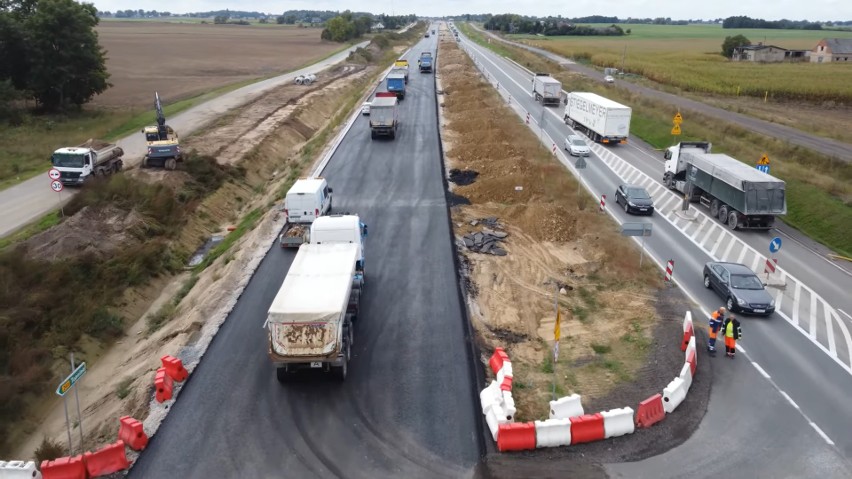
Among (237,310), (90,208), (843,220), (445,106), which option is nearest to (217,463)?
(237,310)

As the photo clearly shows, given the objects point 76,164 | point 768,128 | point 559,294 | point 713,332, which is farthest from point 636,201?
point 76,164

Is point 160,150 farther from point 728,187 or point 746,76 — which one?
point 746,76

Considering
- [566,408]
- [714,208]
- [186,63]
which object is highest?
[186,63]

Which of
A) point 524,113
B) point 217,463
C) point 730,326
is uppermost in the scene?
point 524,113

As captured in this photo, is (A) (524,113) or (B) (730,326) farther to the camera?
(A) (524,113)

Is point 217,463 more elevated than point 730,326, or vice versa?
point 730,326

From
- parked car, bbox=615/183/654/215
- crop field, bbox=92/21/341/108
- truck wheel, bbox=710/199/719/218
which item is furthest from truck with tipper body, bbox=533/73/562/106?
crop field, bbox=92/21/341/108

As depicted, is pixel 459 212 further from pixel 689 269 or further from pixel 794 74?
pixel 794 74
